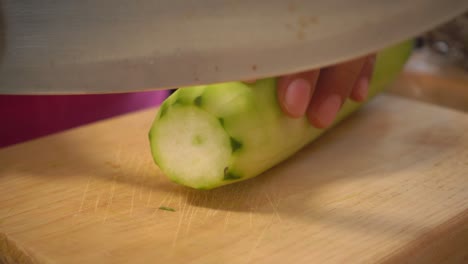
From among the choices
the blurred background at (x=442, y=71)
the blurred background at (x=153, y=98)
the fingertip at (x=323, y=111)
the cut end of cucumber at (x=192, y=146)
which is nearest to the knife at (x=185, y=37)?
the cut end of cucumber at (x=192, y=146)

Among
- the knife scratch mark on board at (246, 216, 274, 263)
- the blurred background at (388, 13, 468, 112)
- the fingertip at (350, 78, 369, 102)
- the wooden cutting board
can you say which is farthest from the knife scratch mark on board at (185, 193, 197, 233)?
the blurred background at (388, 13, 468, 112)

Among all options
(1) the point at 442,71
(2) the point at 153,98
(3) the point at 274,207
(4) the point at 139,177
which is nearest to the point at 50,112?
(2) the point at 153,98

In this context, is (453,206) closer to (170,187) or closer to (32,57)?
(170,187)

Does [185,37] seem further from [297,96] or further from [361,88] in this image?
[361,88]

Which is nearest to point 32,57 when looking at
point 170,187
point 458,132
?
point 170,187

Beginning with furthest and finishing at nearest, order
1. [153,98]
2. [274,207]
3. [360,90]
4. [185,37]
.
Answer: [153,98] → [360,90] → [274,207] → [185,37]

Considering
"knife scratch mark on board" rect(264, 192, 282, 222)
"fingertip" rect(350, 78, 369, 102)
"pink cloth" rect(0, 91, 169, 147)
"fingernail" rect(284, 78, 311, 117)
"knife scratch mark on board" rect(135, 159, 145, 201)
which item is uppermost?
"fingernail" rect(284, 78, 311, 117)

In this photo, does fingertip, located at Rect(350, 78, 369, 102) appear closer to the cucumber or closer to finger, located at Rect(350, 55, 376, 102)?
finger, located at Rect(350, 55, 376, 102)

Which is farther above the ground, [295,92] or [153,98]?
[295,92]
